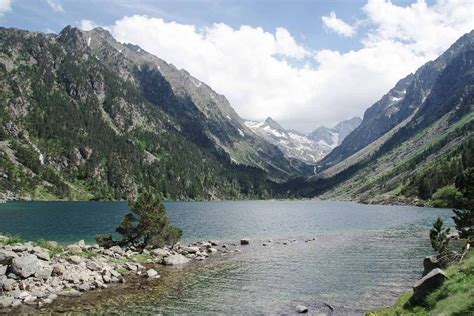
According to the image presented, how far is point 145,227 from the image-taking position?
69.4 meters

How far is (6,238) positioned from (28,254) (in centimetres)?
1441

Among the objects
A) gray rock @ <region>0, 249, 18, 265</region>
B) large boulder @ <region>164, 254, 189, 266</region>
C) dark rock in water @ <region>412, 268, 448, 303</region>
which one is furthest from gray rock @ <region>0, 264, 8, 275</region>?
dark rock in water @ <region>412, 268, 448, 303</region>

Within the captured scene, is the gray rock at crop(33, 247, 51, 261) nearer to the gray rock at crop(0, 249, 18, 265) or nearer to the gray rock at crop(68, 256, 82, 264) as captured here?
the gray rock at crop(68, 256, 82, 264)

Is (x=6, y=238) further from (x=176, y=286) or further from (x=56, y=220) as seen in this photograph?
(x=56, y=220)

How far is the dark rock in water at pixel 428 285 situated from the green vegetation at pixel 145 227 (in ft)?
155

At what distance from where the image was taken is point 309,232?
10688 cm

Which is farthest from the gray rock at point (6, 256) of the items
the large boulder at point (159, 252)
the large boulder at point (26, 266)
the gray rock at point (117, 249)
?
the large boulder at point (159, 252)

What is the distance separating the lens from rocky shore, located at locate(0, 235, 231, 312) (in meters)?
41.0

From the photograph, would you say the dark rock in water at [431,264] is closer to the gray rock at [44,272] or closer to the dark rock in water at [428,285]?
the dark rock in water at [428,285]

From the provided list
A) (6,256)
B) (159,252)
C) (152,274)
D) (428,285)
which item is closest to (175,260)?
(159,252)

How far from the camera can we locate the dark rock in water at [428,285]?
1117 inches

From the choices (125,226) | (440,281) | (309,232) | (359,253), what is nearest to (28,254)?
(125,226)

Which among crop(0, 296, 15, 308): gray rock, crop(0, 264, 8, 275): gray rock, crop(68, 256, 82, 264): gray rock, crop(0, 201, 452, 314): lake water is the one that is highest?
crop(0, 264, 8, 275): gray rock

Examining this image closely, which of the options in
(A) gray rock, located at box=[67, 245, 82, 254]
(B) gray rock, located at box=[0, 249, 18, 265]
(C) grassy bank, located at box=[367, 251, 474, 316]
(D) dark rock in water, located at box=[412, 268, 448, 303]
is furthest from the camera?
(A) gray rock, located at box=[67, 245, 82, 254]
